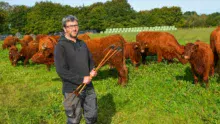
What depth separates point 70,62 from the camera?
466 centimetres

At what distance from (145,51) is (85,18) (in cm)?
6667

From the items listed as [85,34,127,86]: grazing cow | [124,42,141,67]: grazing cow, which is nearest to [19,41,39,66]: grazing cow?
[124,42,141,67]: grazing cow

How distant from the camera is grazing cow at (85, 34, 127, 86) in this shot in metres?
9.20

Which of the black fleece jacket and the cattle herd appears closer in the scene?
the black fleece jacket

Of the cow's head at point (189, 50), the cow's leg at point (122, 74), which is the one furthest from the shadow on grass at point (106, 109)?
the cow's head at point (189, 50)

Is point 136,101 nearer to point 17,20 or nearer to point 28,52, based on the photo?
point 28,52

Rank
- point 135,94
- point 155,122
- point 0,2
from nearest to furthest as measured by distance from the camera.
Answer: point 155,122
point 135,94
point 0,2

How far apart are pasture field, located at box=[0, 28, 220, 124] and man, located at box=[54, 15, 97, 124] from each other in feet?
5.58

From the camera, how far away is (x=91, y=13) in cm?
7812

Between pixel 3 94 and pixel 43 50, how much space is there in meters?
3.29

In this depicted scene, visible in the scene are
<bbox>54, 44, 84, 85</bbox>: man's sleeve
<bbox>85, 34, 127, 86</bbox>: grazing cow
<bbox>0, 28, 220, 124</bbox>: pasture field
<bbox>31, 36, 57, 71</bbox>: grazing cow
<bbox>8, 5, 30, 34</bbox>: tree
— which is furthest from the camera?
<bbox>8, 5, 30, 34</bbox>: tree

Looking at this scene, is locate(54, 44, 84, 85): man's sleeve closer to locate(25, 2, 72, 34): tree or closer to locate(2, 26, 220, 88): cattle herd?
locate(2, 26, 220, 88): cattle herd

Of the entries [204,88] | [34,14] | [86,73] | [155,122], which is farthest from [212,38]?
[34,14]

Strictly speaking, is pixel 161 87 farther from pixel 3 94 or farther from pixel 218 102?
pixel 3 94
